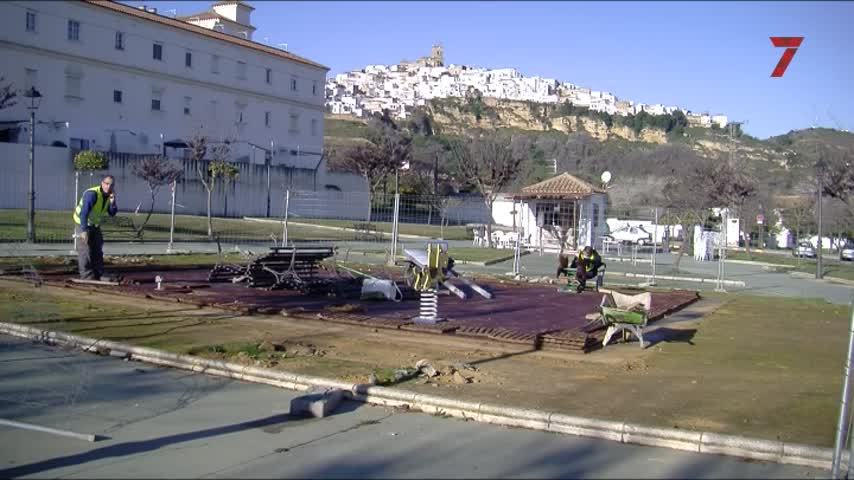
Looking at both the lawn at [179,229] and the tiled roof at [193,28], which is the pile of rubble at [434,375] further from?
the tiled roof at [193,28]

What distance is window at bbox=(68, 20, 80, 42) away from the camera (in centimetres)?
4731

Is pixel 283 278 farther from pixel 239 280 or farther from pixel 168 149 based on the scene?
pixel 168 149

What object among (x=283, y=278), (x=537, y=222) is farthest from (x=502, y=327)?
(x=537, y=222)

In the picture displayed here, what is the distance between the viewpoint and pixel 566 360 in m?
10.9

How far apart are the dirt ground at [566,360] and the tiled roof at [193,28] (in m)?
38.6

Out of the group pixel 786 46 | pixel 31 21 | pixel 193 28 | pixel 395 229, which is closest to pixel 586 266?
pixel 395 229

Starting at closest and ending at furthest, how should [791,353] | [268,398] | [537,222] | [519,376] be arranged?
[268,398], [519,376], [791,353], [537,222]

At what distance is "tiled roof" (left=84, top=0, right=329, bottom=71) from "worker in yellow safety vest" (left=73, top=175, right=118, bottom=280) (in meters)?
33.9

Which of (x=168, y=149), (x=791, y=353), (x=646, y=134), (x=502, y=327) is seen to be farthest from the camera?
(x=646, y=134)

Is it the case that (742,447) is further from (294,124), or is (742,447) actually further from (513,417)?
(294,124)

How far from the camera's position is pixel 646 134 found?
412 feet

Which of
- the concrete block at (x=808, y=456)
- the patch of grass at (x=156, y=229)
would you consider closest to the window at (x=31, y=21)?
the patch of grass at (x=156, y=229)

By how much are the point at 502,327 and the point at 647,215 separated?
25009mm

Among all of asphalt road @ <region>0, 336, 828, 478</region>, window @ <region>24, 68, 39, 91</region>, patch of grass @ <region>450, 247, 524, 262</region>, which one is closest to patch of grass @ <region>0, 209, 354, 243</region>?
patch of grass @ <region>450, 247, 524, 262</region>
